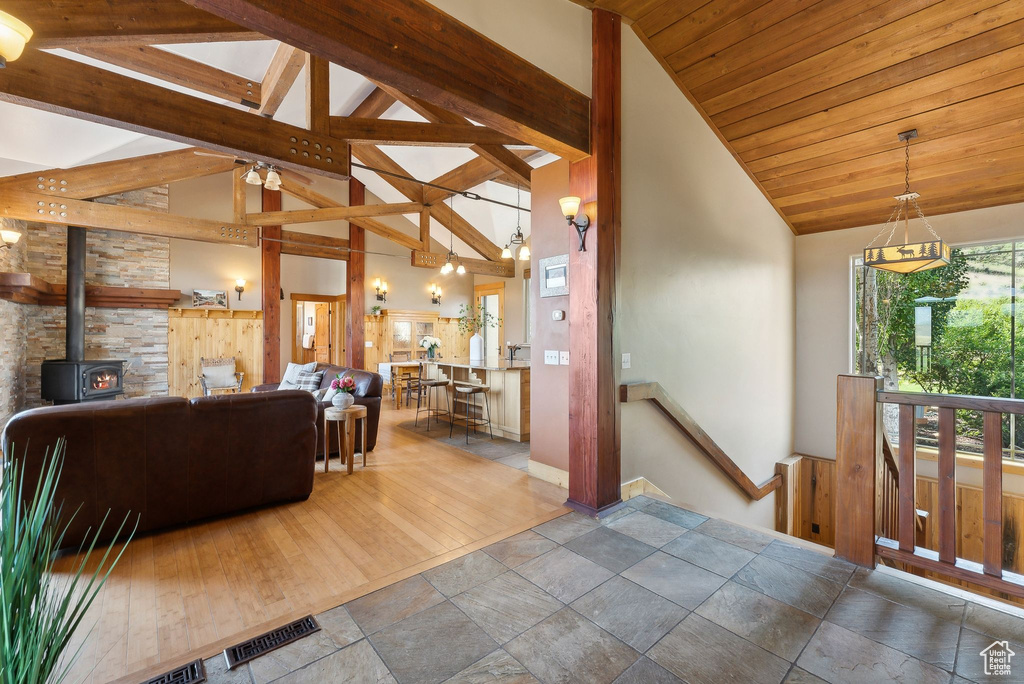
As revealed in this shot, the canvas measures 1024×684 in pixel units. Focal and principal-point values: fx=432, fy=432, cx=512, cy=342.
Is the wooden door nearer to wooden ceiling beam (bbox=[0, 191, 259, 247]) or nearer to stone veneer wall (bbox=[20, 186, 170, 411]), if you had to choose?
stone veneer wall (bbox=[20, 186, 170, 411])

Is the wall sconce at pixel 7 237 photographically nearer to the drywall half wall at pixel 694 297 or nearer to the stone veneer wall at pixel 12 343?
the stone veneer wall at pixel 12 343

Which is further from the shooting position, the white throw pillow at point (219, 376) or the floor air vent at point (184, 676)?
the white throw pillow at point (219, 376)

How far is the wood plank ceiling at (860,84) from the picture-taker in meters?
3.14

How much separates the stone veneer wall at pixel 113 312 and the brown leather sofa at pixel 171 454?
17.9ft

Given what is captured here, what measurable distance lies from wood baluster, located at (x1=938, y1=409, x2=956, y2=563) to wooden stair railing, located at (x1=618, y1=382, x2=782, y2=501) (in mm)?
1747

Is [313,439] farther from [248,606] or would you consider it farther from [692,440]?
[692,440]

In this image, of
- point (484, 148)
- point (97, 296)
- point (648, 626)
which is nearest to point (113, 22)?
point (484, 148)

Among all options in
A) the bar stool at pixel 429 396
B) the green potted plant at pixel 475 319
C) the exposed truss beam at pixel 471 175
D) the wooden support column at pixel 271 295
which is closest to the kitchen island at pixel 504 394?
the bar stool at pixel 429 396

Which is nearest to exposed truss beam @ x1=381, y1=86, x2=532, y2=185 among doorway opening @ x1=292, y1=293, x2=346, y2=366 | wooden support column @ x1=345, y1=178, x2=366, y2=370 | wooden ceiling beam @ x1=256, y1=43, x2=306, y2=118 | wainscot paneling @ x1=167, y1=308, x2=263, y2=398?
wooden ceiling beam @ x1=256, y1=43, x2=306, y2=118

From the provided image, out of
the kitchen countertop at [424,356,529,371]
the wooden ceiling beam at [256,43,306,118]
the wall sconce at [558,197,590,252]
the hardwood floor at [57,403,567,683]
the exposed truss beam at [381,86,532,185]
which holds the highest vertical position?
the wooden ceiling beam at [256,43,306,118]

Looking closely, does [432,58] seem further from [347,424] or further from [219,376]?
[219,376]

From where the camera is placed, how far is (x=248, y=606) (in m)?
2.16

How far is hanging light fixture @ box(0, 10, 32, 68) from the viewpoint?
1.88 meters

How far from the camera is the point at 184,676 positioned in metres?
1.68
